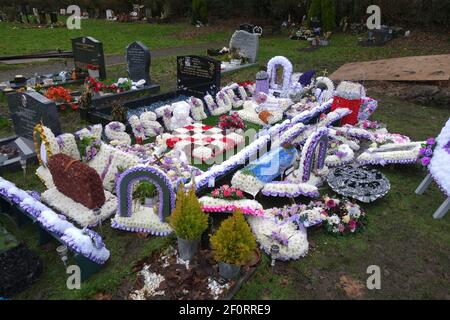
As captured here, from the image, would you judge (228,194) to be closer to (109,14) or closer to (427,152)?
(427,152)

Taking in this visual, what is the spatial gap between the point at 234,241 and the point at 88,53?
50.9ft

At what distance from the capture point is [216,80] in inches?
604

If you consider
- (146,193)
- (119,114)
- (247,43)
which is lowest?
(146,193)

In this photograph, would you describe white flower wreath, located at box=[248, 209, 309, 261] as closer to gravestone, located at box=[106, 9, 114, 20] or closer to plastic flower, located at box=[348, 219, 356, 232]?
plastic flower, located at box=[348, 219, 356, 232]

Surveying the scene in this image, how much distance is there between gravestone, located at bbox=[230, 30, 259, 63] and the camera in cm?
2184

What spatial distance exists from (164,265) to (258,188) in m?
2.87

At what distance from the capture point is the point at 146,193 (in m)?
8.34

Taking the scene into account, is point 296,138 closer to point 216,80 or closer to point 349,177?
point 349,177

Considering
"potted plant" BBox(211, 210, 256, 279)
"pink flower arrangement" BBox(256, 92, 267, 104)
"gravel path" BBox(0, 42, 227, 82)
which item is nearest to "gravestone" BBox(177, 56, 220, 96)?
"pink flower arrangement" BBox(256, 92, 267, 104)

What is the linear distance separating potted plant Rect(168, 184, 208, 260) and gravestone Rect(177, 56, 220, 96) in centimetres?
951

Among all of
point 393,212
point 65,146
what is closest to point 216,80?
point 65,146

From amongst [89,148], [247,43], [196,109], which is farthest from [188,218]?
[247,43]
